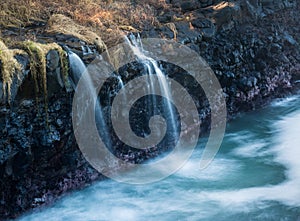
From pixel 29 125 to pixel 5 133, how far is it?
0.41m

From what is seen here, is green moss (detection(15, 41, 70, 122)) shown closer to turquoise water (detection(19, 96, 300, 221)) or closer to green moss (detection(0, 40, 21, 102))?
green moss (detection(0, 40, 21, 102))

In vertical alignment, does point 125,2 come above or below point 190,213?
above

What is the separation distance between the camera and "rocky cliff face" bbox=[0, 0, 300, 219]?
5371mm

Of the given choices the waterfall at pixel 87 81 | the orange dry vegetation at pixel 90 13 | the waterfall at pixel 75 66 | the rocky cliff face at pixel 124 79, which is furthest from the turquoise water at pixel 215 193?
the orange dry vegetation at pixel 90 13

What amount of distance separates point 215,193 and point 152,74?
2939mm

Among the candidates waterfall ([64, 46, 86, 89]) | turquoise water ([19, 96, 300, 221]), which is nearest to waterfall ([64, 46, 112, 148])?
waterfall ([64, 46, 86, 89])

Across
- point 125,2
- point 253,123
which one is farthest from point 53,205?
point 125,2

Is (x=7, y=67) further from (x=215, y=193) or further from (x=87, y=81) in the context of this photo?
(x=215, y=193)

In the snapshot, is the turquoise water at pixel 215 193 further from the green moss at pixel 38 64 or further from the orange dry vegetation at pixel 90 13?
the orange dry vegetation at pixel 90 13

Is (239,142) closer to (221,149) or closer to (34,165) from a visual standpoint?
(221,149)

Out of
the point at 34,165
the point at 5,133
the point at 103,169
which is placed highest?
the point at 5,133

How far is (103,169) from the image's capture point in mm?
6492

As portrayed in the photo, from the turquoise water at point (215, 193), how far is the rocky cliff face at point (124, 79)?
50 centimetres

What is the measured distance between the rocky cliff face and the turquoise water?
1.64ft
